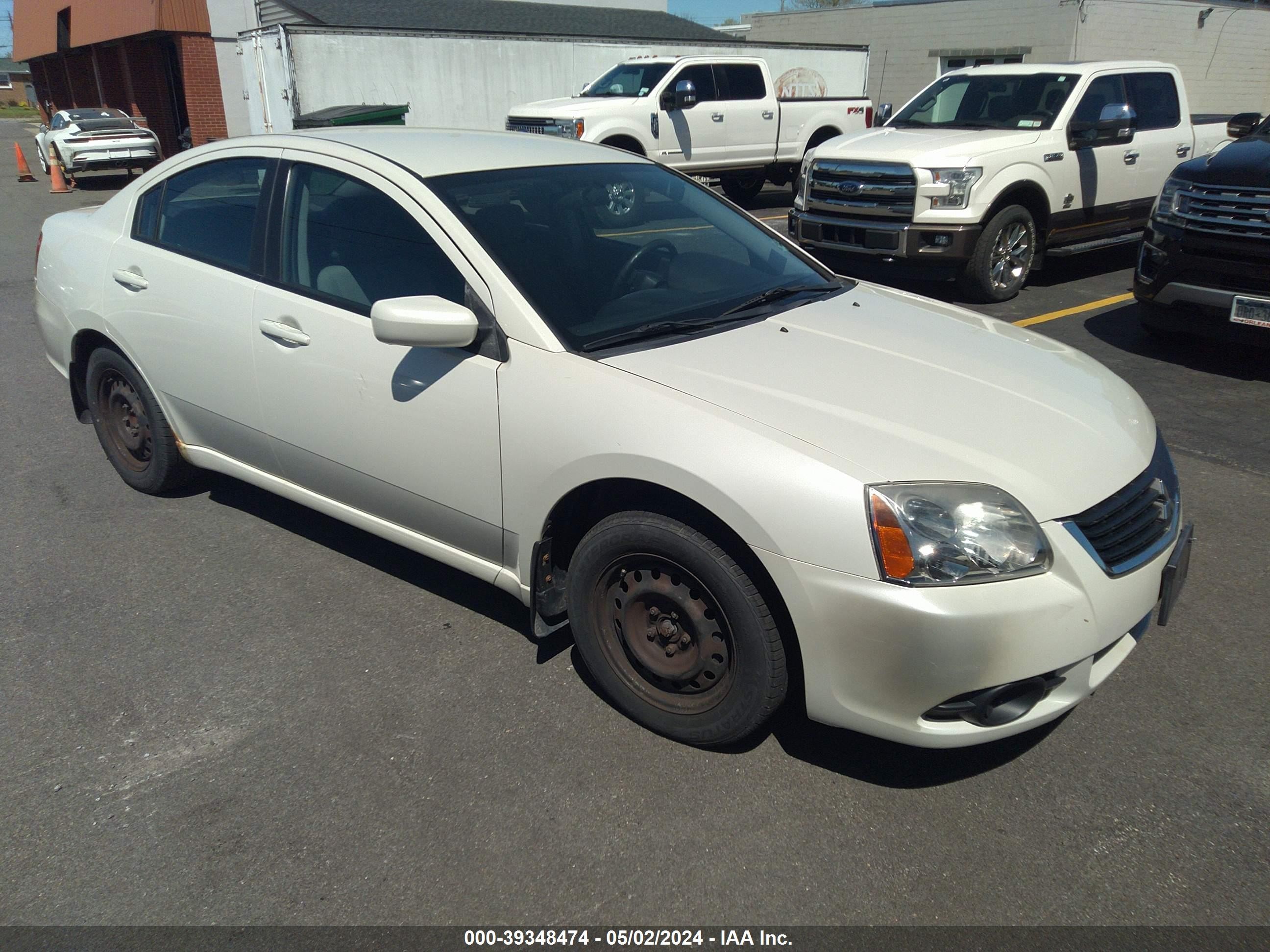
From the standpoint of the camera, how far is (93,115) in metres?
21.7

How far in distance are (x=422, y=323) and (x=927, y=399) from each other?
1.53 m

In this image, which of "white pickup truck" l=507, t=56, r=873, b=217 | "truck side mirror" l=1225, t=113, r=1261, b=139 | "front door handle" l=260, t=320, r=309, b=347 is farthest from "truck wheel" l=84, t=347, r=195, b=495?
"white pickup truck" l=507, t=56, r=873, b=217

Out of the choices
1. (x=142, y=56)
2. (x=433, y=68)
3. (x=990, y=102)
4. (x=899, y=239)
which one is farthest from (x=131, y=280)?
(x=142, y=56)

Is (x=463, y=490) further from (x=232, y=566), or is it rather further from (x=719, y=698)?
(x=232, y=566)

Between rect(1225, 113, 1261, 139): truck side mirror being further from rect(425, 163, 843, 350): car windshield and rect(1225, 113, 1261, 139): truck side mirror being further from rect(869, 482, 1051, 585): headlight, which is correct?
rect(869, 482, 1051, 585): headlight

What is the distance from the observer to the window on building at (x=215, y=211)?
3855 millimetres

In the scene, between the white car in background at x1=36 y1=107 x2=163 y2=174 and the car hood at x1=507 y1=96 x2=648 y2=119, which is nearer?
the car hood at x1=507 y1=96 x2=648 y2=119

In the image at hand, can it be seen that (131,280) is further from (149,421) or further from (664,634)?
(664,634)

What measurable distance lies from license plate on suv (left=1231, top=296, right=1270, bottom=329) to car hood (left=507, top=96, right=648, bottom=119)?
30.6ft

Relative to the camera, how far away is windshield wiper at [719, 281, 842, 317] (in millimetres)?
3480

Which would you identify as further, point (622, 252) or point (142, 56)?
point (142, 56)

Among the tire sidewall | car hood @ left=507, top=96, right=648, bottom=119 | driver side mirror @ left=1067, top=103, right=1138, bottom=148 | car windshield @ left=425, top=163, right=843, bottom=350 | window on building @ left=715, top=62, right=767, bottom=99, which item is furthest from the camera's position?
window on building @ left=715, top=62, right=767, bottom=99

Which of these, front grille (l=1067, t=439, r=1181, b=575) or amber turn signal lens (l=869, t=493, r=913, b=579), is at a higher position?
amber turn signal lens (l=869, t=493, r=913, b=579)

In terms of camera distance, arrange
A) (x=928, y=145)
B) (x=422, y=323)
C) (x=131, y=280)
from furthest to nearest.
Result: (x=928, y=145) → (x=131, y=280) → (x=422, y=323)
